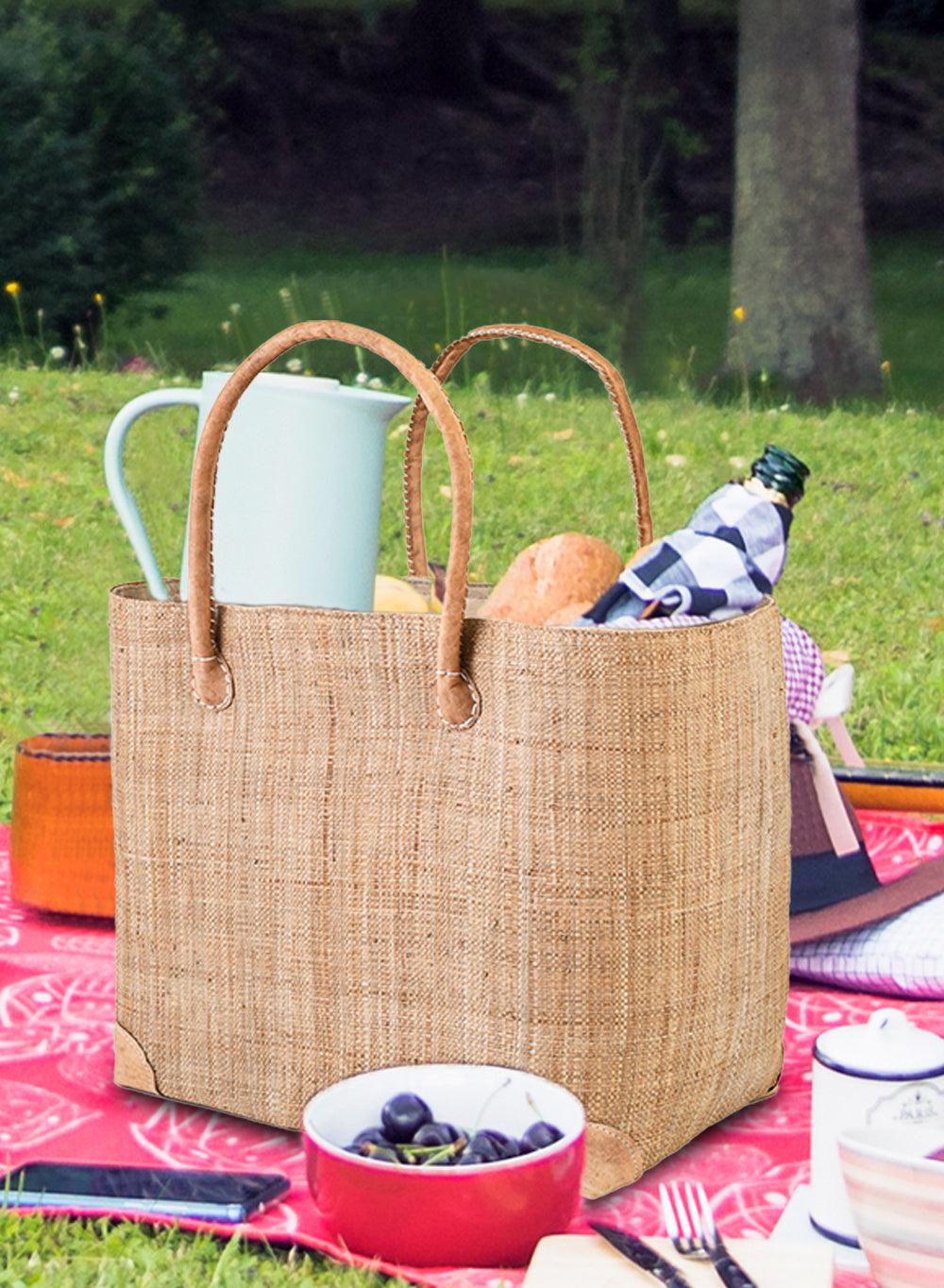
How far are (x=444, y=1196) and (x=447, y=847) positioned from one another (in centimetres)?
28

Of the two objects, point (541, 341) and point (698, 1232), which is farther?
point (541, 341)

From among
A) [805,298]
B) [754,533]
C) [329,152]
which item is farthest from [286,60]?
[754,533]

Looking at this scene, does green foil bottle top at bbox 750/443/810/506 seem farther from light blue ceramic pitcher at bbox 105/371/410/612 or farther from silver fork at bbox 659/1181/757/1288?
silver fork at bbox 659/1181/757/1288

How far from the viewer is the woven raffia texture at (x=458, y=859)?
1260 millimetres

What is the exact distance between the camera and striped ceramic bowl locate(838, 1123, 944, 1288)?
104cm

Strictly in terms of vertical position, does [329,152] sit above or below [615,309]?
above

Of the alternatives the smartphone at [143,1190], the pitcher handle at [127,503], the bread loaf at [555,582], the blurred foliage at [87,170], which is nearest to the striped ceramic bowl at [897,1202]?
the smartphone at [143,1190]

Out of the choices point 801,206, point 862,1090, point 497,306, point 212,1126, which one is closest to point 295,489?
point 212,1126

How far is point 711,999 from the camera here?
4.36 feet

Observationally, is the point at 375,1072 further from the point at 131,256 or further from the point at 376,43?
the point at 376,43

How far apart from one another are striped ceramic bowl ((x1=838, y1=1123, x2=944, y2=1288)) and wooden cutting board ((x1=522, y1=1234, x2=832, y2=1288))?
39 mm

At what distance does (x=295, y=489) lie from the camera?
55.3 inches

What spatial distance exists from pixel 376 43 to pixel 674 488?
7.50 metres

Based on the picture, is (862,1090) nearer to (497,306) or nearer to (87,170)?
(87,170)
